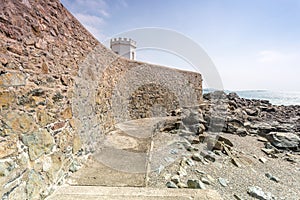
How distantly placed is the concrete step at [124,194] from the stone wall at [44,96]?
0.20m

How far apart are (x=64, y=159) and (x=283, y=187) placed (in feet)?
12.4

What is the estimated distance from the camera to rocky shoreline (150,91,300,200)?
307 centimetres

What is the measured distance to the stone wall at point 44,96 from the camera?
1603mm

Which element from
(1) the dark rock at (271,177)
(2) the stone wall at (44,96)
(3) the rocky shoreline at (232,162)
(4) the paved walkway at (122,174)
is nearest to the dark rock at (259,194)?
(3) the rocky shoreline at (232,162)

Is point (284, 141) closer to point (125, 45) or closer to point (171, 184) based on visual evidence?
point (171, 184)

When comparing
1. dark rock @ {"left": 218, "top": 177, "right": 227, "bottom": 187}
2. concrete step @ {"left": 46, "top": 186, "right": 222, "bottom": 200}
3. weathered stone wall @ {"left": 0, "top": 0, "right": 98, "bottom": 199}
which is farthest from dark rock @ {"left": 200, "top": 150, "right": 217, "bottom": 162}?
weathered stone wall @ {"left": 0, "top": 0, "right": 98, "bottom": 199}

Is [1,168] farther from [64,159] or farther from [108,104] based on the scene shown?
[108,104]

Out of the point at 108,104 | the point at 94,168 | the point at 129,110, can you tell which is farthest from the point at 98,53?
the point at 129,110

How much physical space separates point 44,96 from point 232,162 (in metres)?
3.77

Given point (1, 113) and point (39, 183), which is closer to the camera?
point (1, 113)

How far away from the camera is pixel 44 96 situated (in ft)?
6.97

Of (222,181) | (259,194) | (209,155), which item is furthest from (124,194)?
(209,155)

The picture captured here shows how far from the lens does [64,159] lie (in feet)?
8.15

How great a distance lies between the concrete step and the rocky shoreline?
540 millimetres
